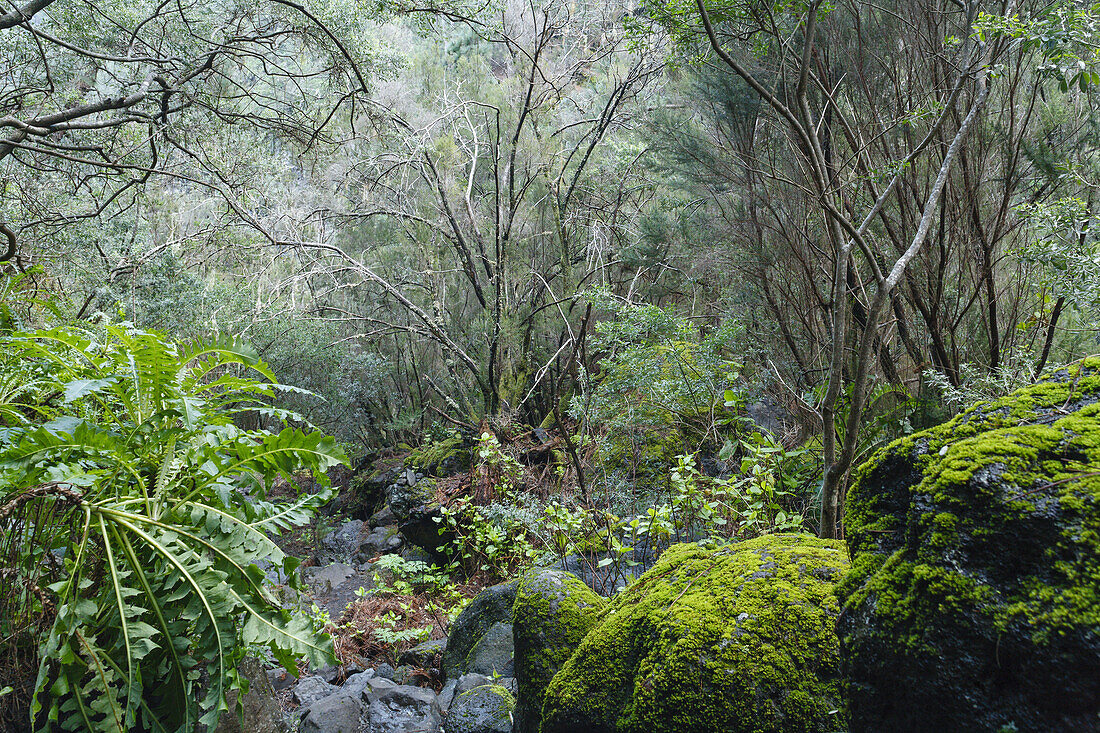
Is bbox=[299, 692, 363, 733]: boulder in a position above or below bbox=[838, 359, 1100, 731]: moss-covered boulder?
below

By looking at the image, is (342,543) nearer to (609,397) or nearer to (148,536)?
(609,397)

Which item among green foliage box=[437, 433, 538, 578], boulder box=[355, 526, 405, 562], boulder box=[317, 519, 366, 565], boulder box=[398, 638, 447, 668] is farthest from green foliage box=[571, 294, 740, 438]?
boulder box=[317, 519, 366, 565]

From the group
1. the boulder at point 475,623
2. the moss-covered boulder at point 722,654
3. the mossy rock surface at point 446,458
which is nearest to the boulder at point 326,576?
the mossy rock surface at point 446,458

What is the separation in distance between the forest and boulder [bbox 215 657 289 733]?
0.9 inches

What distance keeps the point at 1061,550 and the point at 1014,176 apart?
15.2ft

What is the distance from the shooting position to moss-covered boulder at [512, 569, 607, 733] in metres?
2.54

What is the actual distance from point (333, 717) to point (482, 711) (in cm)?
119

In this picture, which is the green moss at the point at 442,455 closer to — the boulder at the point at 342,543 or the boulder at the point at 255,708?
the boulder at the point at 342,543

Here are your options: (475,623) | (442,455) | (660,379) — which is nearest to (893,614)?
(475,623)

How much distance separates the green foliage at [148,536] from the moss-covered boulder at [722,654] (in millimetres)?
958

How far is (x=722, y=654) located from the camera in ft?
5.89

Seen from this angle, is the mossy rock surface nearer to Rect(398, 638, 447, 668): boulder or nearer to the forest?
the forest

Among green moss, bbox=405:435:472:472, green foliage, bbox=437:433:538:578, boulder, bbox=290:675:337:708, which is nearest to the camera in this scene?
boulder, bbox=290:675:337:708

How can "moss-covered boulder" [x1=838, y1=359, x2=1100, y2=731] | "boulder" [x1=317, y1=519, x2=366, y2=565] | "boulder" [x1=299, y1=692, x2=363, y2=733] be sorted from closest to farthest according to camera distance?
"moss-covered boulder" [x1=838, y1=359, x2=1100, y2=731] → "boulder" [x1=299, y1=692, x2=363, y2=733] → "boulder" [x1=317, y1=519, x2=366, y2=565]
